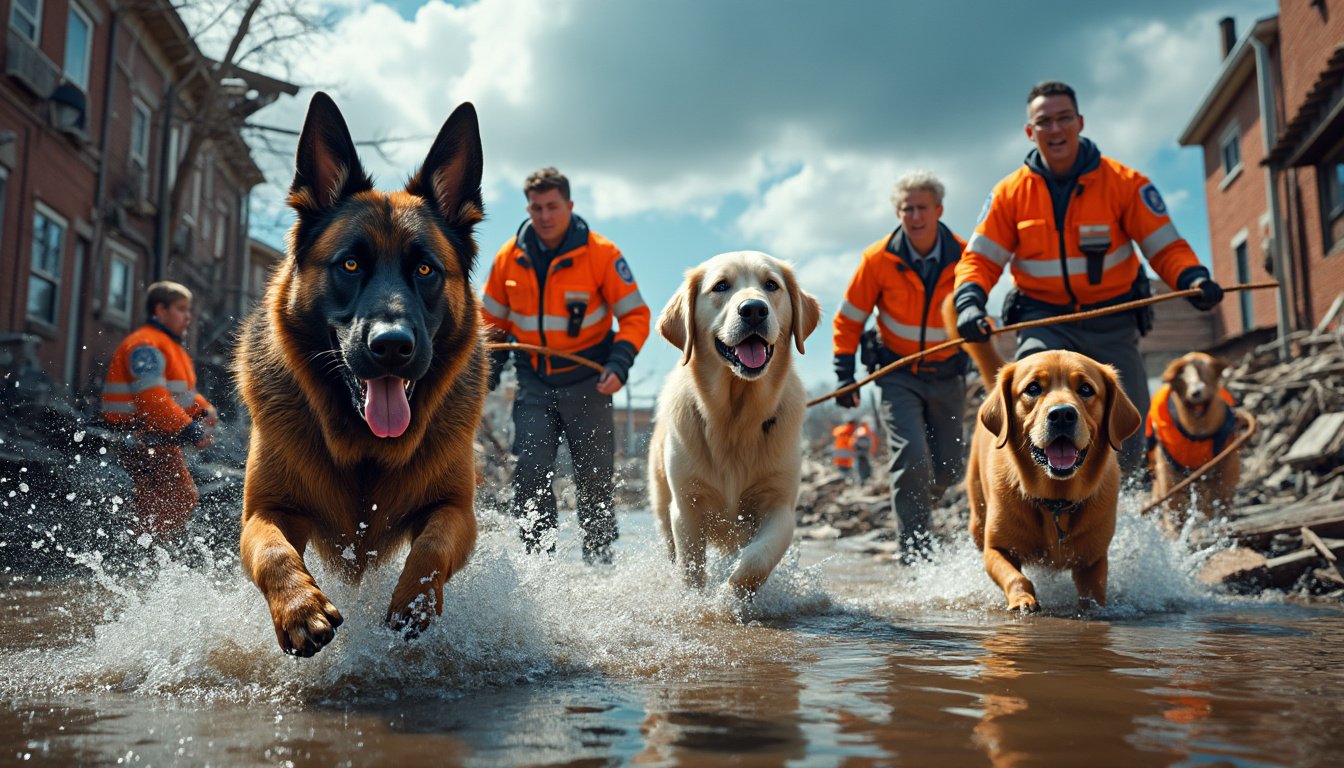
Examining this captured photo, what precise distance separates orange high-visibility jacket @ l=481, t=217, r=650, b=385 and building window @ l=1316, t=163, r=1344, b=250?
1465 cm

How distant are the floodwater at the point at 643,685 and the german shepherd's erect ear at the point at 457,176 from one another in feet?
3.85

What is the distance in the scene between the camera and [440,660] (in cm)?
272

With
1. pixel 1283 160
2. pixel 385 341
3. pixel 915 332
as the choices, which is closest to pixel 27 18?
pixel 915 332

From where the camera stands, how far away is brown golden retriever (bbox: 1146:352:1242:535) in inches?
297

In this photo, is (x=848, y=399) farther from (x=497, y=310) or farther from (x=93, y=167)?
(x=93, y=167)

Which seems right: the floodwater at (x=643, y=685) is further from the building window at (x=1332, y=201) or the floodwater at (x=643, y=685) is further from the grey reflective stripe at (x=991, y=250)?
the building window at (x=1332, y=201)

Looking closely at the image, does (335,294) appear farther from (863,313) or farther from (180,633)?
(863,313)

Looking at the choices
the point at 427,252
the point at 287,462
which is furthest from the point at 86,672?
the point at 427,252

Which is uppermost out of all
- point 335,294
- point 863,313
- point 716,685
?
Answer: point 863,313

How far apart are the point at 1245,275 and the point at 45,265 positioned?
23.3 meters

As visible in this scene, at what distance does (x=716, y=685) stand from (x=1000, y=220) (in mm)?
3857

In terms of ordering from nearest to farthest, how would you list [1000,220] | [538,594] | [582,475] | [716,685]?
[716,685]
[538,594]
[1000,220]
[582,475]

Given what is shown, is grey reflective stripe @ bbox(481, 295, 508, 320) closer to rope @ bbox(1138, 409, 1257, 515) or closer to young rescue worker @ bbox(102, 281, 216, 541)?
young rescue worker @ bbox(102, 281, 216, 541)

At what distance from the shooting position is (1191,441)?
771 centimetres
